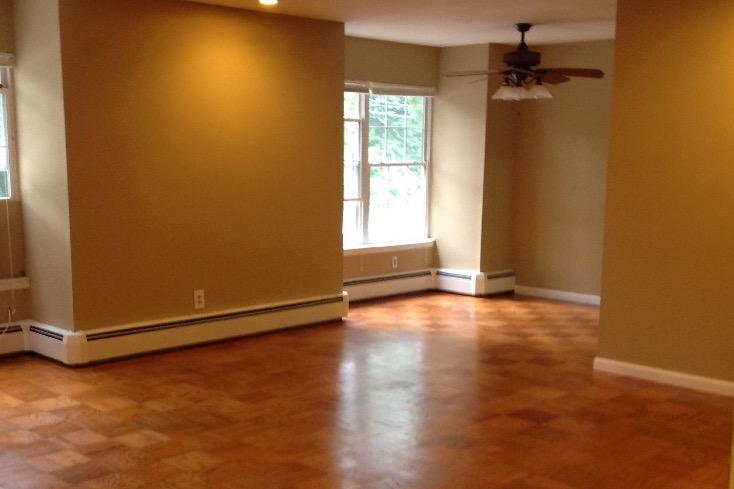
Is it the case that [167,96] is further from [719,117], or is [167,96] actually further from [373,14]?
[719,117]

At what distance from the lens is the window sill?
7.54m

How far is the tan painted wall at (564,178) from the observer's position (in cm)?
760

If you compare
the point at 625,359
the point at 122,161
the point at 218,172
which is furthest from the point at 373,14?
the point at 625,359

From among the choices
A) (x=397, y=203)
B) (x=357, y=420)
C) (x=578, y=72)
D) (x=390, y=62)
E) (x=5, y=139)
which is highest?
(x=390, y=62)

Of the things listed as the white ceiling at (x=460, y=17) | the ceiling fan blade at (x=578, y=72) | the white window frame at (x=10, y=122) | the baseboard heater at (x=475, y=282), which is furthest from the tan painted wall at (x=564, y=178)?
the white window frame at (x=10, y=122)

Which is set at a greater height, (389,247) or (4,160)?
(4,160)

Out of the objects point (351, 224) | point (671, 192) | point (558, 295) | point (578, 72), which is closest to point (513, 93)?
point (578, 72)

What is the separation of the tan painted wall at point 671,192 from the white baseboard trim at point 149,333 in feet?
7.91

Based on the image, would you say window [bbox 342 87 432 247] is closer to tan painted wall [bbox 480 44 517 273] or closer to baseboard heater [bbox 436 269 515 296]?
baseboard heater [bbox 436 269 515 296]

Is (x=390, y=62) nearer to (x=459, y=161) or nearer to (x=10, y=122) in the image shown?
(x=459, y=161)

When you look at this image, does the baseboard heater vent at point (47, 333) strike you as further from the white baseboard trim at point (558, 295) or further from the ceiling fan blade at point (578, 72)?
the white baseboard trim at point (558, 295)

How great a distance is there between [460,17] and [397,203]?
2.27m

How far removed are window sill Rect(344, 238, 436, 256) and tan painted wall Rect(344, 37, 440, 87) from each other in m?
1.49

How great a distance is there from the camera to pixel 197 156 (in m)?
5.73
